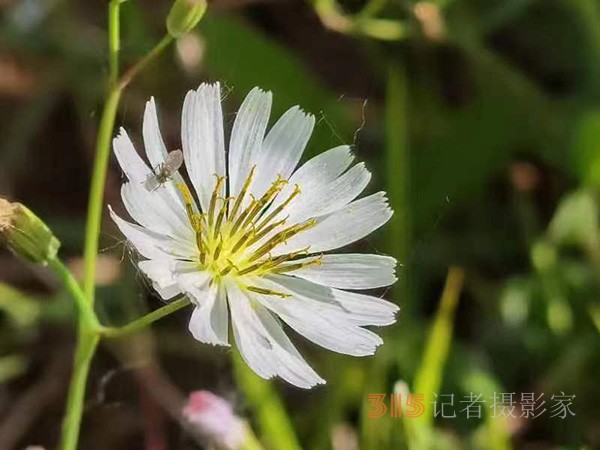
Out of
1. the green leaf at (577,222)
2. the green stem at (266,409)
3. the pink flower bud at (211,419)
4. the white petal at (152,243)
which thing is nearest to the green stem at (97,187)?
the white petal at (152,243)

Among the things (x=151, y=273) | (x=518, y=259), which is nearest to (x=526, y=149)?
(x=518, y=259)

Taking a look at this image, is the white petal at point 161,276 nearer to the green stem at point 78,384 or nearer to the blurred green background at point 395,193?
the green stem at point 78,384

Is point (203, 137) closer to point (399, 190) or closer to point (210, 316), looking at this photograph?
point (210, 316)

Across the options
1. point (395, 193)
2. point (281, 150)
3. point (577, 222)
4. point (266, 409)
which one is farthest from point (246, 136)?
point (577, 222)

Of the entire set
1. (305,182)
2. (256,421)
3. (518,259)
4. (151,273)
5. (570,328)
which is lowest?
(151,273)

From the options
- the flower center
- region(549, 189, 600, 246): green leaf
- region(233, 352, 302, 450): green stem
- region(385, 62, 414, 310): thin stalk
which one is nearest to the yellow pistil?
the flower center

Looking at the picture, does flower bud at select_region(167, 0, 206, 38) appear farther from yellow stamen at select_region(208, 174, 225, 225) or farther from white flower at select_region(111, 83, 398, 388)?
yellow stamen at select_region(208, 174, 225, 225)

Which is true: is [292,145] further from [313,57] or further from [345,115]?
[313,57]
